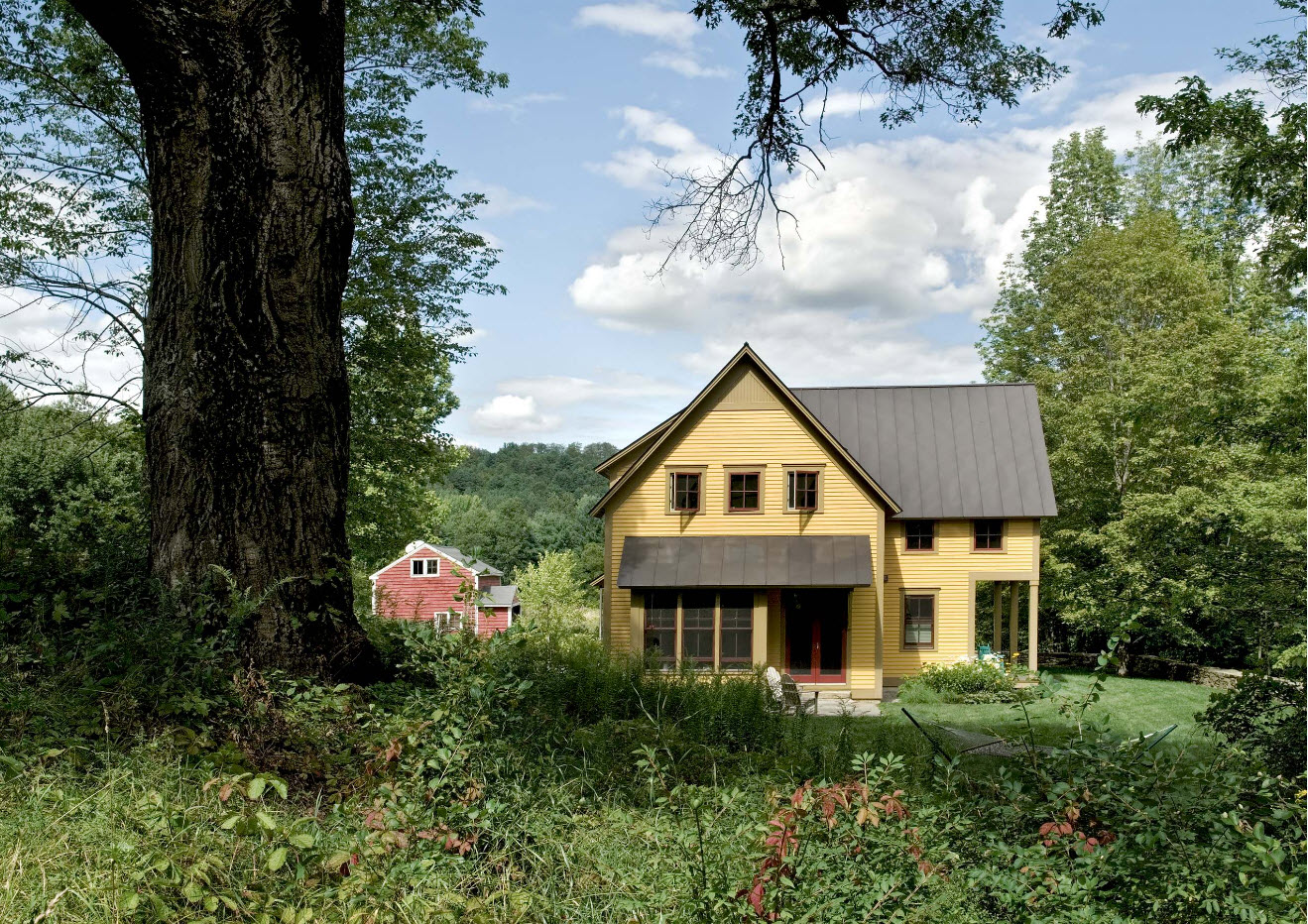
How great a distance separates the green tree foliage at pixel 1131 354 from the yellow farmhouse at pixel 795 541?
129 inches

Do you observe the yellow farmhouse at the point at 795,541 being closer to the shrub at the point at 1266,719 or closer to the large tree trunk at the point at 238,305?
the shrub at the point at 1266,719

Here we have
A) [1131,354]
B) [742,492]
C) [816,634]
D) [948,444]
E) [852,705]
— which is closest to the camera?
[852,705]

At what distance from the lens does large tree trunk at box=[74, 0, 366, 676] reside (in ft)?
16.1

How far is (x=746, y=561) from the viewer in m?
20.6

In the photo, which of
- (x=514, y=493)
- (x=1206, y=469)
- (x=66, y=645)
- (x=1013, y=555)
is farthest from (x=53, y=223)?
(x=514, y=493)

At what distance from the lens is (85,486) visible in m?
25.2

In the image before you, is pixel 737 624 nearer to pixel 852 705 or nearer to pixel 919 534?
pixel 852 705

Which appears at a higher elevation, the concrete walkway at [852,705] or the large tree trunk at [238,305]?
the large tree trunk at [238,305]

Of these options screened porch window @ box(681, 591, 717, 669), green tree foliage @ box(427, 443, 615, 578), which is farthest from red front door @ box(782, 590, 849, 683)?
green tree foliage @ box(427, 443, 615, 578)

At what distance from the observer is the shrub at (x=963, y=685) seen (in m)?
20.7

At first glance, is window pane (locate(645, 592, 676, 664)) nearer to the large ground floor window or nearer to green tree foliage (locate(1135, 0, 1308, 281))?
the large ground floor window

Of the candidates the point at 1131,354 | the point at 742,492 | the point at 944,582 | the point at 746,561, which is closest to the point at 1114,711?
the point at 944,582

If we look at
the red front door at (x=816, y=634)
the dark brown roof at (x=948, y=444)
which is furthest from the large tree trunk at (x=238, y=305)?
the dark brown roof at (x=948, y=444)

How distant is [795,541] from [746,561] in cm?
129
